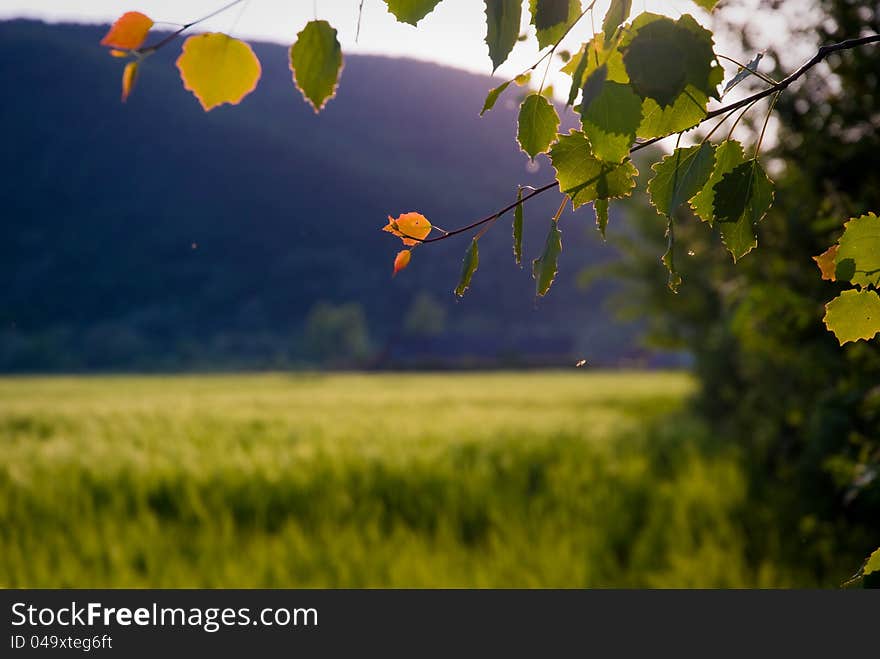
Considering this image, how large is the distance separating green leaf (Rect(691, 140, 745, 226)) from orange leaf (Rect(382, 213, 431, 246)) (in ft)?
1.04

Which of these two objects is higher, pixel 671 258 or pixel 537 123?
pixel 537 123

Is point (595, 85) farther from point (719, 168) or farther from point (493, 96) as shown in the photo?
point (719, 168)

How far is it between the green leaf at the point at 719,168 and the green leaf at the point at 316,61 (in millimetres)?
427

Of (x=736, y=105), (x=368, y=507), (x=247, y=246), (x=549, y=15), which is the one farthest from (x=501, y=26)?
(x=247, y=246)

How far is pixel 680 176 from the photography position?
28.9 inches

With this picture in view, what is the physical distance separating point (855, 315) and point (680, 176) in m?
0.33

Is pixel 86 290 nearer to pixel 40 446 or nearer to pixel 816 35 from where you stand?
pixel 40 446

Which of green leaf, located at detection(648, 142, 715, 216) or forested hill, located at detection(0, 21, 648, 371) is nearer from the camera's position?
green leaf, located at detection(648, 142, 715, 216)

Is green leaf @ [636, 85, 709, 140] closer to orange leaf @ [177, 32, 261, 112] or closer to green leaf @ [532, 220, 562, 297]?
green leaf @ [532, 220, 562, 297]

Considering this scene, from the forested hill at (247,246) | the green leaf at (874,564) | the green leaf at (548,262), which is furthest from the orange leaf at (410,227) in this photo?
the forested hill at (247,246)

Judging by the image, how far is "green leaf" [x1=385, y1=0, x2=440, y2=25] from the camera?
2.13 feet

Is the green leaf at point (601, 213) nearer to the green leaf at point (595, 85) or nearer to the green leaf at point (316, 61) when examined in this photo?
the green leaf at point (595, 85)

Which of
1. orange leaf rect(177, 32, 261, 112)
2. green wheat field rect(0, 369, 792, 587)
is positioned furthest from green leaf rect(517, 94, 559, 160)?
green wheat field rect(0, 369, 792, 587)

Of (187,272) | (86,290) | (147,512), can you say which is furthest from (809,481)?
(187,272)
